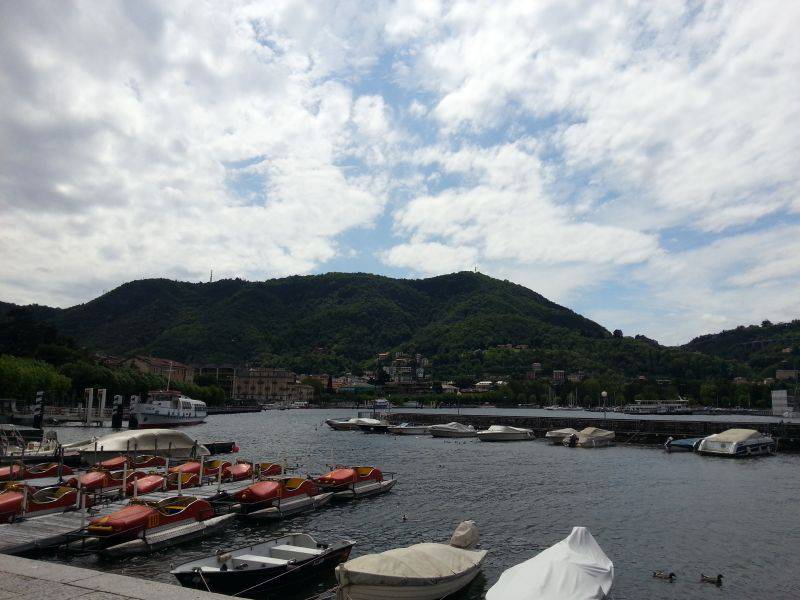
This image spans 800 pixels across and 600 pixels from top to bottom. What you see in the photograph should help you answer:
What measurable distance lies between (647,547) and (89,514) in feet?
85.0

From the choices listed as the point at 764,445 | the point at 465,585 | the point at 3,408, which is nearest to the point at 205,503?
the point at 465,585

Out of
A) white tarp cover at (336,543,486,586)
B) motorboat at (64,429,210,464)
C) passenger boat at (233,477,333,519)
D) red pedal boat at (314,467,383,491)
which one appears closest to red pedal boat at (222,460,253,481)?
red pedal boat at (314,467,383,491)

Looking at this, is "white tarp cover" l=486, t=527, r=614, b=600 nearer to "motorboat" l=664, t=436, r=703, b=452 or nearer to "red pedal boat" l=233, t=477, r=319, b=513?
"red pedal boat" l=233, t=477, r=319, b=513

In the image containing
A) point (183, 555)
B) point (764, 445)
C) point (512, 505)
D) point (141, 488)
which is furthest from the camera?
point (764, 445)

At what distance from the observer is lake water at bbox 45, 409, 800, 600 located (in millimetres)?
22750

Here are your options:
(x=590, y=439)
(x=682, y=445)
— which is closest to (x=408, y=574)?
(x=682, y=445)

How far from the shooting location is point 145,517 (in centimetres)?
2406

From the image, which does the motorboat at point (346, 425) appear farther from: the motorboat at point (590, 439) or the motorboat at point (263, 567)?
the motorboat at point (263, 567)

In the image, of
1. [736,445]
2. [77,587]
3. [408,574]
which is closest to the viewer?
[77,587]

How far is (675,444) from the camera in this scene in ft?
237

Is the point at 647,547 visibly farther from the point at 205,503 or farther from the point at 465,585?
the point at 205,503

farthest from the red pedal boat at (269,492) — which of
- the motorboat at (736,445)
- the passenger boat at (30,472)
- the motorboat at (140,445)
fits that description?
Answer: the motorboat at (736,445)

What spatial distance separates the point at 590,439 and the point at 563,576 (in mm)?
65764

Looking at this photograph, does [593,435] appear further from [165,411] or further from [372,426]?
[165,411]
